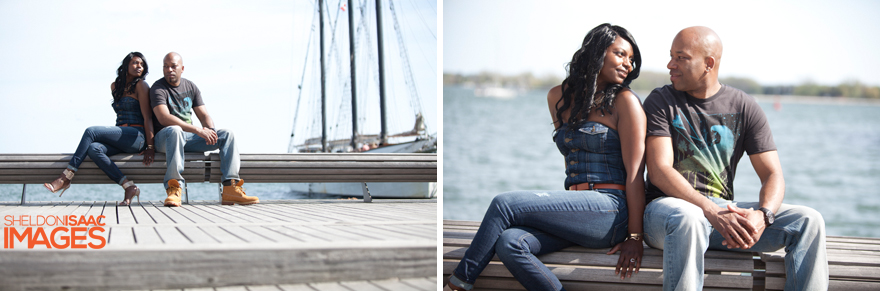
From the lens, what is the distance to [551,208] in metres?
2.37

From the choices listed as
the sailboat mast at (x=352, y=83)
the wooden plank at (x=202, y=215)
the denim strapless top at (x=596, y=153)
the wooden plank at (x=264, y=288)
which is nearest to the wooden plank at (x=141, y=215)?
the wooden plank at (x=202, y=215)

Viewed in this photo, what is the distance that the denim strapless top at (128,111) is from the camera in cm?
411

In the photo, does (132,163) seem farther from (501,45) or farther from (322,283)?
(501,45)

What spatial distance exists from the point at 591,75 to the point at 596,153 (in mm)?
332

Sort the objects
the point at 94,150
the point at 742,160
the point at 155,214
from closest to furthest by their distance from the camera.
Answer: the point at 155,214 → the point at 94,150 → the point at 742,160

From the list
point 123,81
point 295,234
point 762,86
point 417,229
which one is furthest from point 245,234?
point 762,86

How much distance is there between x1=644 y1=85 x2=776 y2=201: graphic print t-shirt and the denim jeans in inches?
118

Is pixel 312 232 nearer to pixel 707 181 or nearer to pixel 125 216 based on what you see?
pixel 125 216

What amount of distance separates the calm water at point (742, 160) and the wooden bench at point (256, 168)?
14.0 m

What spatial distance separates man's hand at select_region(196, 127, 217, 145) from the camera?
4141 mm

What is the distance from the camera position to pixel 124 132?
4102 mm

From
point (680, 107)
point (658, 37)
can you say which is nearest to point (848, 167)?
point (658, 37)

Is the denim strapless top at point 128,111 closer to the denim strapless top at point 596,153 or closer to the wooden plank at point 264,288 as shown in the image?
the wooden plank at point 264,288

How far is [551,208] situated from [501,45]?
126 feet
